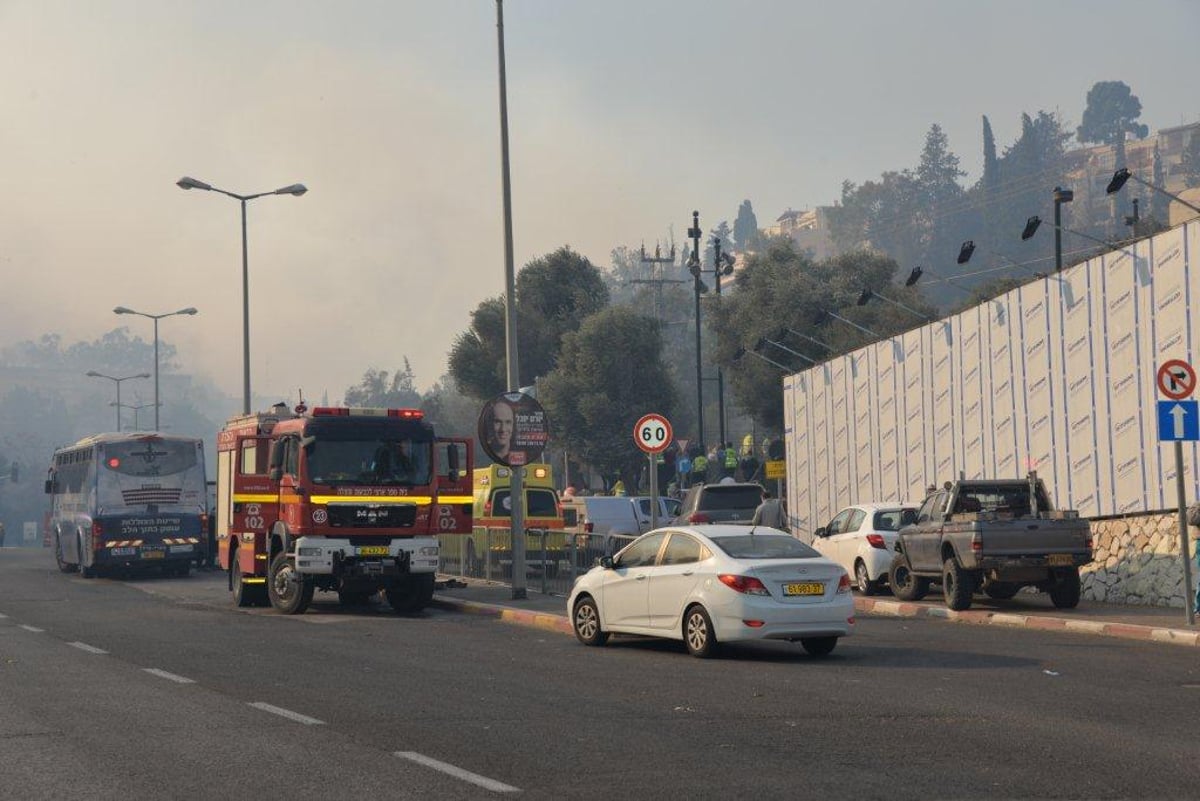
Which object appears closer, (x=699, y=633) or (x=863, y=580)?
(x=699, y=633)

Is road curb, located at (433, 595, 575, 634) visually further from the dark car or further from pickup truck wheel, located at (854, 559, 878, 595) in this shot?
the dark car

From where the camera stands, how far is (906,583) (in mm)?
26172

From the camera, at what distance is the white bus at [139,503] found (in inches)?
1585

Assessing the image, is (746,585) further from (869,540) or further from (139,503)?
(139,503)

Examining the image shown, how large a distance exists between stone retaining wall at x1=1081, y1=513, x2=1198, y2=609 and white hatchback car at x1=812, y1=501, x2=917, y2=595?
126 inches

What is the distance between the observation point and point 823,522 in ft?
141

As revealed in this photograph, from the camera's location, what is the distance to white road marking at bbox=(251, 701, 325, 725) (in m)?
11.9

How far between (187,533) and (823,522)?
1676 cm

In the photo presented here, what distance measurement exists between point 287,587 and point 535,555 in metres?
6.88

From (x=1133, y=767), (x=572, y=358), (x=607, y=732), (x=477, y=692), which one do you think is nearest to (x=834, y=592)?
(x=477, y=692)

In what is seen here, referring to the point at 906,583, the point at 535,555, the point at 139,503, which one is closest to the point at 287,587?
the point at 535,555

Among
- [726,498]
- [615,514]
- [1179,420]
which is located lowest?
[615,514]

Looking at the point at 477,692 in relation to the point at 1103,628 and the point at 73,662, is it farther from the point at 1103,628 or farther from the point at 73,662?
the point at 1103,628

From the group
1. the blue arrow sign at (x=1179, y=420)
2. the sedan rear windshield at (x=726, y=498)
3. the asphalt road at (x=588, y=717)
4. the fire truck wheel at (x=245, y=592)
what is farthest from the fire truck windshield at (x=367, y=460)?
the blue arrow sign at (x=1179, y=420)
